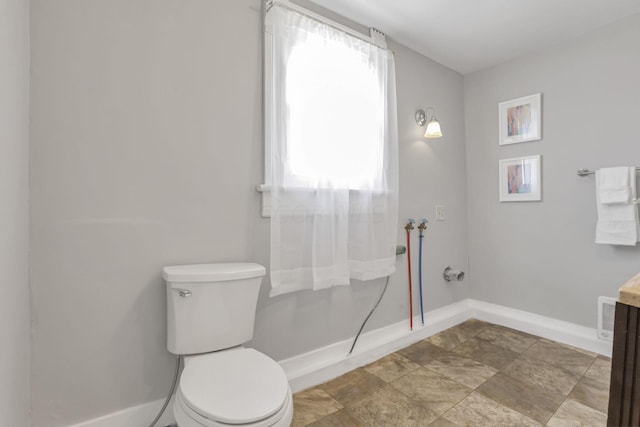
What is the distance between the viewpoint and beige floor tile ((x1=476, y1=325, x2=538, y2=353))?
2.30 metres

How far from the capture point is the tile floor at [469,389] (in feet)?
4.98

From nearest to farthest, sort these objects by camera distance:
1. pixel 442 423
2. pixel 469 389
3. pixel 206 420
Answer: pixel 206 420
pixel 442 423
pixel 469 389

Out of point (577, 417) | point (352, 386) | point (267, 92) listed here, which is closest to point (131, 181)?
point (267, 92)

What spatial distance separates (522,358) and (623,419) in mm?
1572

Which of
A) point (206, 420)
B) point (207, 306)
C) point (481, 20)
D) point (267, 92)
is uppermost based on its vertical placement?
point (481, 20)

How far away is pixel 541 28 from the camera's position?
7.37 feet

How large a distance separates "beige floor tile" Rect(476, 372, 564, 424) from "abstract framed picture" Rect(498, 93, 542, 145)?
Result: 6.21ft

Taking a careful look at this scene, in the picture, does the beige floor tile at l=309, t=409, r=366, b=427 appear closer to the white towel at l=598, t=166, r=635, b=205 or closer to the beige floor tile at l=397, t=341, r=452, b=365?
the beige floor tile at l=397, t=341, r=452, b=365

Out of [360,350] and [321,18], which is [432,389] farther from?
[321,18]

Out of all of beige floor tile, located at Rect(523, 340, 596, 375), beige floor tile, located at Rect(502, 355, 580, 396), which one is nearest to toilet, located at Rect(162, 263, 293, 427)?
beige floor tile, located at Rect(502, 355, 580, 396)

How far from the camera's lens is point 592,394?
1.69m

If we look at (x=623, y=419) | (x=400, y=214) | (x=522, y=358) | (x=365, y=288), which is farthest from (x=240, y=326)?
(x=522, y=358)

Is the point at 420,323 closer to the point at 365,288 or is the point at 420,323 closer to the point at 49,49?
the point at 365,288

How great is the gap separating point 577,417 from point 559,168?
5.78ft
